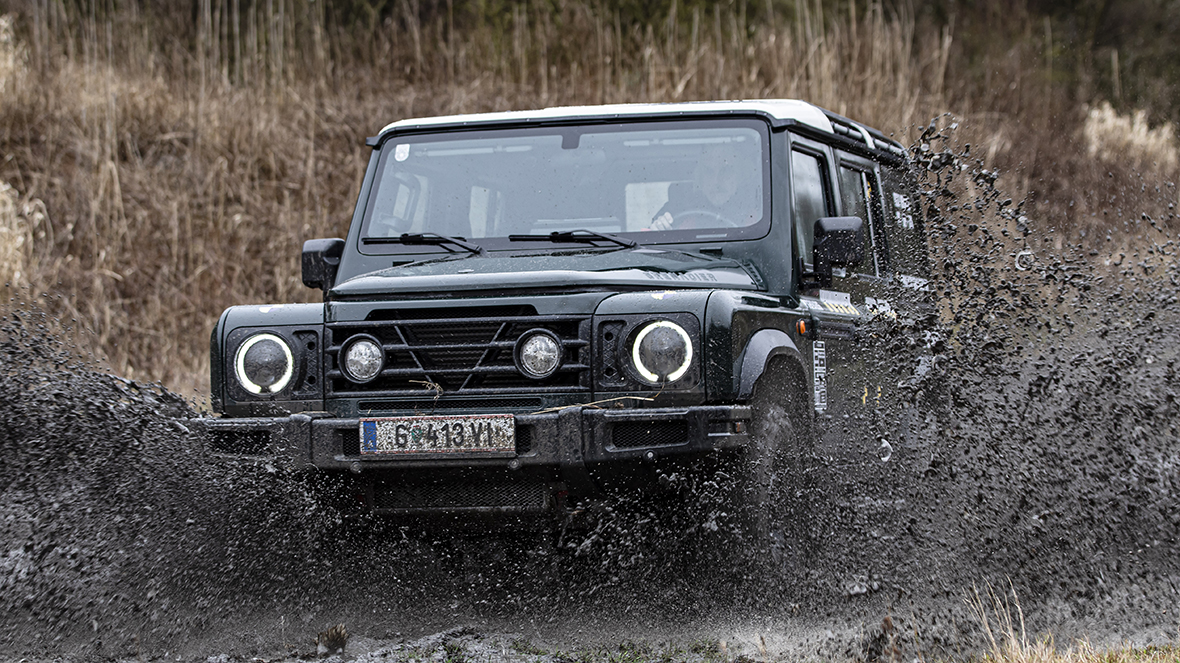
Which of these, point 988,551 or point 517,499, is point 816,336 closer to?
point 988,551

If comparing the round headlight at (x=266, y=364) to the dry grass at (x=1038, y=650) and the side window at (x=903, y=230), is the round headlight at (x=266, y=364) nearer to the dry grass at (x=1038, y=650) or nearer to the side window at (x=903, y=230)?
the dry grass at (x=1038, y=650)

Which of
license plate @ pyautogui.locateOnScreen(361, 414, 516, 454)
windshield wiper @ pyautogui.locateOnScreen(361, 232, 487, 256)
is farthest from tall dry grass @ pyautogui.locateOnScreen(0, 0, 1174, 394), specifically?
license plate @ pyautogui.locateOnScreen(361, 414, 516, 454)

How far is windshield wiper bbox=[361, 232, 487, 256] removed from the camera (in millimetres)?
5184

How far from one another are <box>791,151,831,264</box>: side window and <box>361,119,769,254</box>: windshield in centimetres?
14

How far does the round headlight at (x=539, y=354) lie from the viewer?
4316mm

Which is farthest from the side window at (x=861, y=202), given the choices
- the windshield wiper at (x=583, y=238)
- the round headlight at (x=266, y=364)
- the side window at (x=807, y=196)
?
the round headlight at (x=266, y=364)

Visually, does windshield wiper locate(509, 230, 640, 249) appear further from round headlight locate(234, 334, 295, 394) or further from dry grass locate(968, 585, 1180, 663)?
dry grass locate(968, 585, 1180, 663)

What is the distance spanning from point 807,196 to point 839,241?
0.45m

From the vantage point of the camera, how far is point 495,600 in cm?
466

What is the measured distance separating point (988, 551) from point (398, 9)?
12.5 metres

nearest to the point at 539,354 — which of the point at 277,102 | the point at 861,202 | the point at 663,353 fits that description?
the point at 663,353

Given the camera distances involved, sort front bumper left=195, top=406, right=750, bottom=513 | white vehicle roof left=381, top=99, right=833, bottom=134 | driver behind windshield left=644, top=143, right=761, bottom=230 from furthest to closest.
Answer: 1. white vehicle roof left=381, top=99, right=833, bottom=134
2. driver behind windshield left=644, top=143, right=761, bottom=230
3. front bumper left=195, top=406, right=750, bottom=513

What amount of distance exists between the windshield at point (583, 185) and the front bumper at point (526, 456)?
1.20 m

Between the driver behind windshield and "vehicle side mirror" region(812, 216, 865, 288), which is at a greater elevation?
the driver behind windshield
